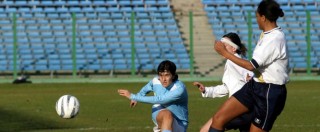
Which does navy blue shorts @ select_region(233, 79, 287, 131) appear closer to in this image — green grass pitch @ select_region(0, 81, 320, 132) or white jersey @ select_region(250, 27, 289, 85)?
white jersey @ select_region(250, 27, 289, 85)

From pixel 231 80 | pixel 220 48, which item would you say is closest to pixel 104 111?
pixel 231 80

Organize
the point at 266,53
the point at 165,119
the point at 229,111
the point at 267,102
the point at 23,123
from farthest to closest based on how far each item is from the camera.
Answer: the point at 23,123 < the point at 165,119 < the point at 229,111 < the point at 267,102 < the point at 266,53

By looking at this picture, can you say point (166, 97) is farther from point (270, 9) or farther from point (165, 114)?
point (270, 9)

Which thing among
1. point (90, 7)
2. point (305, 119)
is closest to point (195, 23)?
point (90, 7)

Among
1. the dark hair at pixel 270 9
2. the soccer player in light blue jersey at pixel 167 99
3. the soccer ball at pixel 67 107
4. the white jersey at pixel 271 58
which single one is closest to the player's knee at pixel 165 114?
the soccer player in light blue jersey at pixel 167 99

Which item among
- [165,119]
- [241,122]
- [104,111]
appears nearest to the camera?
[241,122]

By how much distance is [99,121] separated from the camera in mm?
16297

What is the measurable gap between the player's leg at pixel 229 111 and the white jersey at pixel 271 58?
0.39m

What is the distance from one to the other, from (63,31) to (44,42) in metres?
0.88

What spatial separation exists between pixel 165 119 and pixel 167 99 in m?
0.24

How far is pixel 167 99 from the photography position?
10.5m

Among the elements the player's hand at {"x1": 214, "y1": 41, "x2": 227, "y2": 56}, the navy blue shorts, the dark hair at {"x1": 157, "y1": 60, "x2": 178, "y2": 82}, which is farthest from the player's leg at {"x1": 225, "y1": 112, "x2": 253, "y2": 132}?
the player's hand at {"x1": 214, "y1": 41, "x2": 227, "y2": 56}

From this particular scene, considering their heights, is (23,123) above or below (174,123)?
below

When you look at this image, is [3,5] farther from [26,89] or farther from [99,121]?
[99,121]
